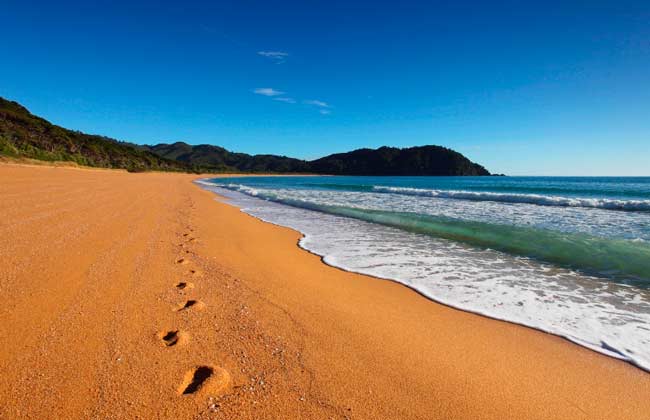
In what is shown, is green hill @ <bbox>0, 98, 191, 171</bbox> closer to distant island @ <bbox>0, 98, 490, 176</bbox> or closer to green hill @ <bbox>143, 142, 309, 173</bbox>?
distant island @ <bbox>0, 98, 490, 176</bbox>

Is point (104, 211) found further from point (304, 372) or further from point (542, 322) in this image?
point (542, 322)

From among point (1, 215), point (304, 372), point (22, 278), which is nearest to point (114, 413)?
point (304, 372)

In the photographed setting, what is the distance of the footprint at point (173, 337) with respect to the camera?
2.35m

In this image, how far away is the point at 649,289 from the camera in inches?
168

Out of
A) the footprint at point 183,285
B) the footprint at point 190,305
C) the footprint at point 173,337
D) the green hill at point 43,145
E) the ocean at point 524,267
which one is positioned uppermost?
the green hill at point 43,145

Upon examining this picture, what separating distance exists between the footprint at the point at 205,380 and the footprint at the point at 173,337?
0.40 metres

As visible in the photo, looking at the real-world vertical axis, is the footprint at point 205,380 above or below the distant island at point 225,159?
below

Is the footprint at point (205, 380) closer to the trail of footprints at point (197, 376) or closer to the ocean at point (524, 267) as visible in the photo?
the trail of footprints at point (197, 376)

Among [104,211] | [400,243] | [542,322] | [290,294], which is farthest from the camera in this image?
[104,211]

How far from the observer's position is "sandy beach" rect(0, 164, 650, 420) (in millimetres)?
1796

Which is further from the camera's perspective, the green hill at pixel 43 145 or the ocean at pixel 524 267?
the green hill at pixel 43 145

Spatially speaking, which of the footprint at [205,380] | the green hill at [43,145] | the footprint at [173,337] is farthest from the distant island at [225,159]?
the footprint at [205,380]

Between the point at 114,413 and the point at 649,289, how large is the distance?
20.5 ft

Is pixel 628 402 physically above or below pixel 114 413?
below
